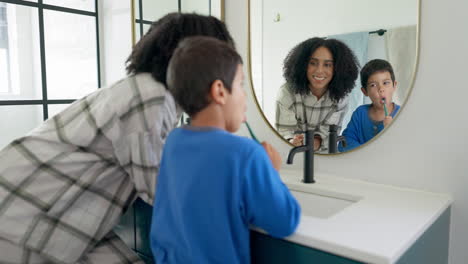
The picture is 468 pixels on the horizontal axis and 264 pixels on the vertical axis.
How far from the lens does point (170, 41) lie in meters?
1.15

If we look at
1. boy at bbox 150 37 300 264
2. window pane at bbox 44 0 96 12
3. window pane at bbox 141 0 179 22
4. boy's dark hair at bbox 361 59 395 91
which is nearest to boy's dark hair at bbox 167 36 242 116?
boy at bbox 150 37 300 264

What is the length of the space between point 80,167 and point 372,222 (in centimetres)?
86

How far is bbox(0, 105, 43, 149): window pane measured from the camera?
2.11 metres

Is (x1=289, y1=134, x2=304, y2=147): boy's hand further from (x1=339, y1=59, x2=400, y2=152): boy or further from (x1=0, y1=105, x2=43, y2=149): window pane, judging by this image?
(x1=0, y1=105, x2=43, y2=149): window pane

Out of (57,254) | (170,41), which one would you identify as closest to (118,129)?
(170,41)

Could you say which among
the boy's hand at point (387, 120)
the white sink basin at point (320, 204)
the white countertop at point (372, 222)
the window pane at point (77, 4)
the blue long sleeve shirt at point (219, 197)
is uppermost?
the window pane at point (77, 4)

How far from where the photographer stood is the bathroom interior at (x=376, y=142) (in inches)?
39.4

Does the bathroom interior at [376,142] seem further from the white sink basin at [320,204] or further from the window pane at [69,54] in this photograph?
the window pane at [69,54]

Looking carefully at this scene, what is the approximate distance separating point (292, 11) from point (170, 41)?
66 centimetres

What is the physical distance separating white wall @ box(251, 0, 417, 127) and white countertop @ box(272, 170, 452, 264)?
0.50 metres

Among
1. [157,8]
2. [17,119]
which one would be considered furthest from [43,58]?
[157,8]

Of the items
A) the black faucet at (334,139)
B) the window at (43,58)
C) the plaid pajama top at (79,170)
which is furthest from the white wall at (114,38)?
the black faucet at (334,139)

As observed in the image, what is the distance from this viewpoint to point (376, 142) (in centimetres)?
146

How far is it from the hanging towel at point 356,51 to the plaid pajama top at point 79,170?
0.69 metres
